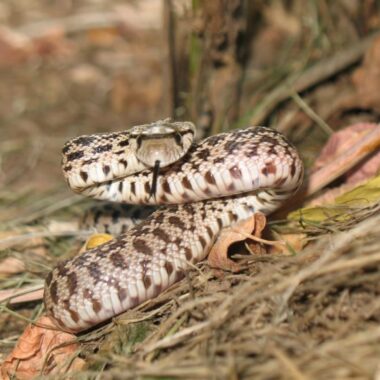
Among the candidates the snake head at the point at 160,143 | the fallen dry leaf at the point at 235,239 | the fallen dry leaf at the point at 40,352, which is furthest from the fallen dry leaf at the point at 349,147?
the fallen dry leaf at the point at 40,352

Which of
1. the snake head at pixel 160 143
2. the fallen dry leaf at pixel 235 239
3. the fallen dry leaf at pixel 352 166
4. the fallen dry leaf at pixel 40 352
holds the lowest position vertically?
the fallen dry leaf at pixel 40 352

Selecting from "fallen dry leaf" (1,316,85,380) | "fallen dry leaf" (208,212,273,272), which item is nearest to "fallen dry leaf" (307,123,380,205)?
"fallen dry leaf" (208,212,273,272)

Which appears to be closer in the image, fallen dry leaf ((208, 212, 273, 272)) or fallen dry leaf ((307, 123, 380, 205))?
fallen dry leaf ((208, 212, 273, 272))

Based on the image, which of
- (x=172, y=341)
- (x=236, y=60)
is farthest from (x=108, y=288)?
(x=236, y=60)

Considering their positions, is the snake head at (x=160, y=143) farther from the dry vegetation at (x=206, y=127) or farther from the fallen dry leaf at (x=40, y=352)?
the fallen dry leaf at (x=40, y=352)

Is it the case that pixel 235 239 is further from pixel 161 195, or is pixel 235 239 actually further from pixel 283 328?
pixel 283 328

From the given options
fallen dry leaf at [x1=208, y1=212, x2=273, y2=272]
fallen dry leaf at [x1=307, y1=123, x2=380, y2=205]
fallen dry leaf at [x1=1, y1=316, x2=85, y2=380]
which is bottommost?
fallen dry leaf at [x1=1, y1=316, x2=85, y2=380]

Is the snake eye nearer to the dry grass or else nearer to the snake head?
the snake head
